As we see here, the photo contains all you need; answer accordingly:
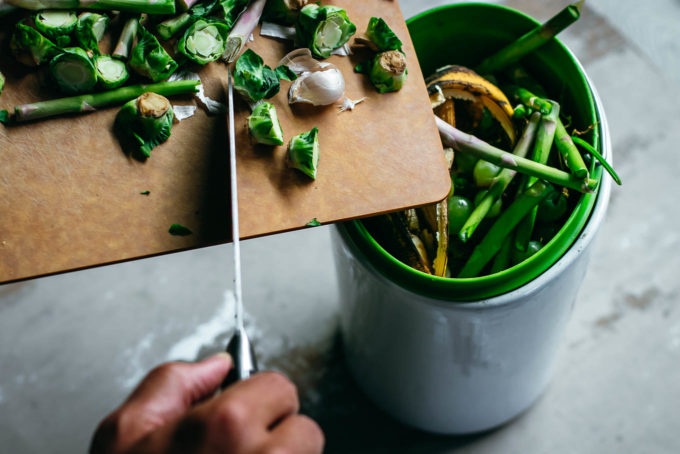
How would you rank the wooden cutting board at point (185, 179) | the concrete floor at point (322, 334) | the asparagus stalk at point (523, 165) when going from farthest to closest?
the concrete floor at point (322, 334) < the asparagus stalk at point (523, 165) < the wooden cutting board at point (185, 179)

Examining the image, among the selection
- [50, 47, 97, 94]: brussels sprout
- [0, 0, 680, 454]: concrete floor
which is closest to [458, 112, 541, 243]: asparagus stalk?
[50, 47, 97, 94]: brussels sprout

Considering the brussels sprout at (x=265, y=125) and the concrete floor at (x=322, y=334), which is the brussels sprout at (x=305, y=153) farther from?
the concrete floor at (x=322, y=334)

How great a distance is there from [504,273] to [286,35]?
0.47 meters

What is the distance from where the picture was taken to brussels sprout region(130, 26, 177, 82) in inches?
34.4

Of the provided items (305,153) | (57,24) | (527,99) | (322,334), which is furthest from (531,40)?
(322,334)

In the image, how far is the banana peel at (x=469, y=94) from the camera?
1012 millimetres

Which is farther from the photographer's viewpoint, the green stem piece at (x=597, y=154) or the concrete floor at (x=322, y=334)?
the concrete floor at (x=322, y=334)

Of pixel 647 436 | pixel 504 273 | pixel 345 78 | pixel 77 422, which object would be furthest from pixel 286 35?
pixel 647 436

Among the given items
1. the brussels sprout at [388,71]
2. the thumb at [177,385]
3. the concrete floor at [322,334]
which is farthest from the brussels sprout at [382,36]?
the concrete floor at [322,334]

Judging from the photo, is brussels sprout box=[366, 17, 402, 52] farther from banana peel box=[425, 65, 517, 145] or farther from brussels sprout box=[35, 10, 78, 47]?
brussels sprout box=[35, 10, 78, 47]

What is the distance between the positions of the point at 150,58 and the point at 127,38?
0.20 feet

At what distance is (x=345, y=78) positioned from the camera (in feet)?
3.08

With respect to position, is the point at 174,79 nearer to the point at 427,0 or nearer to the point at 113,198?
the point at 113,198

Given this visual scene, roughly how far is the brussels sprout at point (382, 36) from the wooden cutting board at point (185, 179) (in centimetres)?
8
